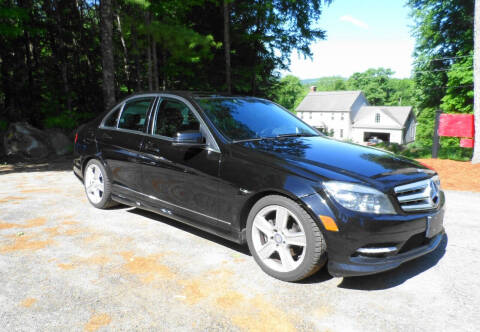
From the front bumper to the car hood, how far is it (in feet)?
0.96

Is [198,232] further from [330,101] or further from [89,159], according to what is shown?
[330,101]

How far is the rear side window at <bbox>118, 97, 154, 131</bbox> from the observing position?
4741mm

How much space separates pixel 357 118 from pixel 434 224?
6646cm

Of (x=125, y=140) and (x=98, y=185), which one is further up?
(x=125, y=140)

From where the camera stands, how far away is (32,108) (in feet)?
51.1

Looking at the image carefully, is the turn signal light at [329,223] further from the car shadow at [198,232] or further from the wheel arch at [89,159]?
the wheel arch at [89,159]

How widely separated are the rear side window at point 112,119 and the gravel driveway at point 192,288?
1533mm

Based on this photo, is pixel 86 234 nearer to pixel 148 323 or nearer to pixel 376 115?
pixel 148 323

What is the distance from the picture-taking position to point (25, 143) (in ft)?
37.9

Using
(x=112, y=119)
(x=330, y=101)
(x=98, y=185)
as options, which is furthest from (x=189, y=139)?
(x=330, y=101)

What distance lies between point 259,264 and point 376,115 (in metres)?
64.3

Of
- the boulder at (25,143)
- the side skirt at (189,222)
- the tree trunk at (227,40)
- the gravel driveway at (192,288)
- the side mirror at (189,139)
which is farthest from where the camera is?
the tree trunk at (227,40)

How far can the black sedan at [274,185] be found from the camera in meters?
2.88

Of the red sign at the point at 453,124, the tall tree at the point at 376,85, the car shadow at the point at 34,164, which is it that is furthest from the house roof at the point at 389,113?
the car shadow at the point at 34,164
